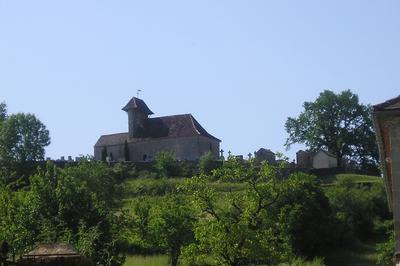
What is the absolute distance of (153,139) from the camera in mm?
110875

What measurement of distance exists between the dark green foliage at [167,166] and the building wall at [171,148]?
9.97 meters

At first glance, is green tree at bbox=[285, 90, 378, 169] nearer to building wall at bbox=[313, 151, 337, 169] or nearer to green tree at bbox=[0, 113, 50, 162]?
building wall at bbox=[313, 151, 337, 169]

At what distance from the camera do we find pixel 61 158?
11344 cm

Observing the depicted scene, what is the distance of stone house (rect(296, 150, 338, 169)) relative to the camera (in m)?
106

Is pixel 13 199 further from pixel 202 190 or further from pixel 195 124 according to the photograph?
pixel 195 124

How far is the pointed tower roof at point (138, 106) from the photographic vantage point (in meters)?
115

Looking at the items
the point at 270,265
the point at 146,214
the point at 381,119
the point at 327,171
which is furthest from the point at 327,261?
the point at 381,119

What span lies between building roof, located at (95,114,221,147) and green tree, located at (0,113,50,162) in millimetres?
10922

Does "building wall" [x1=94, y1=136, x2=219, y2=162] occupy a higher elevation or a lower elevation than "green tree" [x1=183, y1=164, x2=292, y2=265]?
higher

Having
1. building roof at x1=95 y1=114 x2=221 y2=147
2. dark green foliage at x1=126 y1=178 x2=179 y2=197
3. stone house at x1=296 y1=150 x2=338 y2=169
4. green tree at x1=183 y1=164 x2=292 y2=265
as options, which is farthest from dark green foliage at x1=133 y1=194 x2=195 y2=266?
building roof at x1=95 y1=114 x2=221 y2=147

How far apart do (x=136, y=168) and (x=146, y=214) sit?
144ft

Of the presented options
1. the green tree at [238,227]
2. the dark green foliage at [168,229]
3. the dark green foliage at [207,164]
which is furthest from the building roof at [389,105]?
the dark green foliage at [207,164]

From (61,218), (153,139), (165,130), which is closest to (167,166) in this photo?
(153,139)

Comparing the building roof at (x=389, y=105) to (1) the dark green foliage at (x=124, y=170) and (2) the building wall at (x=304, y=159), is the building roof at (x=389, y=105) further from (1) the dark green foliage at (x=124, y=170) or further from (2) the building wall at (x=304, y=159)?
(2) the building wall at (x=304, y=159)
